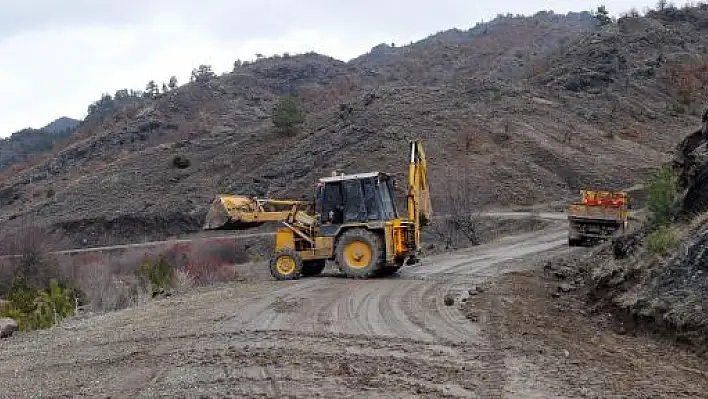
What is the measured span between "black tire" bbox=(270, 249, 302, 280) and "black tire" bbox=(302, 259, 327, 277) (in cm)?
59

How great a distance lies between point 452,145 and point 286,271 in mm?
35401

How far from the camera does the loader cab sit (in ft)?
63.1

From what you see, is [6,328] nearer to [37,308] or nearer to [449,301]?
[449,301]

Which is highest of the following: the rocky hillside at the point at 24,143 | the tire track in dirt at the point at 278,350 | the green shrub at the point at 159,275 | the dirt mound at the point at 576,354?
the rocky hillside at the point at 24,143

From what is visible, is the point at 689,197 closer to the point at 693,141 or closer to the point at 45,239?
the point at 693,141

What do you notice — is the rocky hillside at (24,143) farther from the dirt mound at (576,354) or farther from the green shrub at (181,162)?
the dirt mound at (576,354)

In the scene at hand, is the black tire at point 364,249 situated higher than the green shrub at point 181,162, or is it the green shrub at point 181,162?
the green shrub at point 181,162

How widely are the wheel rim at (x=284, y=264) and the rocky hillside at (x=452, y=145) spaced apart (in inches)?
789

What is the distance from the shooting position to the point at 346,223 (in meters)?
19.5

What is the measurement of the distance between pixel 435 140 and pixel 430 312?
42.6 m

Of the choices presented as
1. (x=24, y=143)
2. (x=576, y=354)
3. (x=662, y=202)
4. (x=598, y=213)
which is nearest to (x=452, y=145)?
(x=598, y=213)

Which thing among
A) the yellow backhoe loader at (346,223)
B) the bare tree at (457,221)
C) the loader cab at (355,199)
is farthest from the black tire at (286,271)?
the bare tree at (457,221)

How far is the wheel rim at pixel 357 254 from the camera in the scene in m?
19.1

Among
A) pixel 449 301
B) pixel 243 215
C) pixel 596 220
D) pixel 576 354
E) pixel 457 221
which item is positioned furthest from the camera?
pixel 457 221
